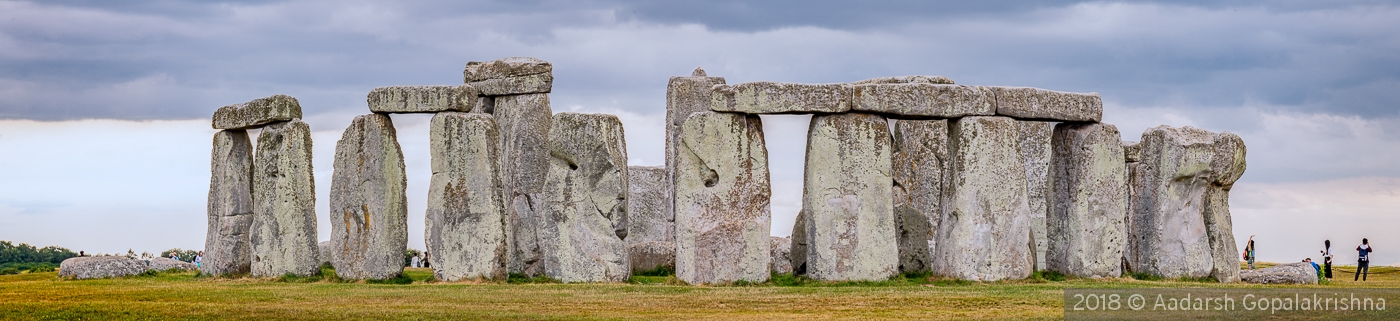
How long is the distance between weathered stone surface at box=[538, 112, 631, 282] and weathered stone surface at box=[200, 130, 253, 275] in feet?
23.9

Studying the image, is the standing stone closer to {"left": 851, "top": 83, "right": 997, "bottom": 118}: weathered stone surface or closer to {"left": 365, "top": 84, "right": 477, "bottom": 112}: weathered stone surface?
{"left": 365, "top": 84, "right": 477, "bottom": 112}: weathered stone surface

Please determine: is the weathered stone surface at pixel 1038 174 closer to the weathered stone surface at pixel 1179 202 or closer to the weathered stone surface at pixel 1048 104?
the weathered stone surface at pixel 1048 104

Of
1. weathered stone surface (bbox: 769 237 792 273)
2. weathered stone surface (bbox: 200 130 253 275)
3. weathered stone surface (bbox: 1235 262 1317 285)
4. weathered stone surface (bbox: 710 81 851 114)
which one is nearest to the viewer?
weathered stone surface (bbox: 710 81 851 114)

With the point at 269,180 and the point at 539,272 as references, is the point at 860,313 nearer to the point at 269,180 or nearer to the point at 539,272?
the point at 539,272

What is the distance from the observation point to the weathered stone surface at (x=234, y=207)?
102ft

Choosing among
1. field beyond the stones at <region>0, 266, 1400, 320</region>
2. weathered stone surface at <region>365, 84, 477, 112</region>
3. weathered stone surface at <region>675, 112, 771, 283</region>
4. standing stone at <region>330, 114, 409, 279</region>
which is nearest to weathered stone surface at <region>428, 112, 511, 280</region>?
weathered stone surface at <region>365, 84, 477, 112</region>

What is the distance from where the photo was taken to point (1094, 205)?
28016mm

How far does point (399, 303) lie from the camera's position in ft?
77.3

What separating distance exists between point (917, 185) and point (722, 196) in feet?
22.4

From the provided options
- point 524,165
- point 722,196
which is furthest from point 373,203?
point 722,196

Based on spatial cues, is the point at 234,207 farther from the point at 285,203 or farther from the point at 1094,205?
the point at 1094,205

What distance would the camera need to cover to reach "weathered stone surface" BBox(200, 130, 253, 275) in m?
31.0

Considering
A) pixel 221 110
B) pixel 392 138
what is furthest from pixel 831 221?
pixel 221 110

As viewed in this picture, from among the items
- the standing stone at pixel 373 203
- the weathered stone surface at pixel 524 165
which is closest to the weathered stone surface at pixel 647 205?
the weathered stone surface at pixel 524 165
